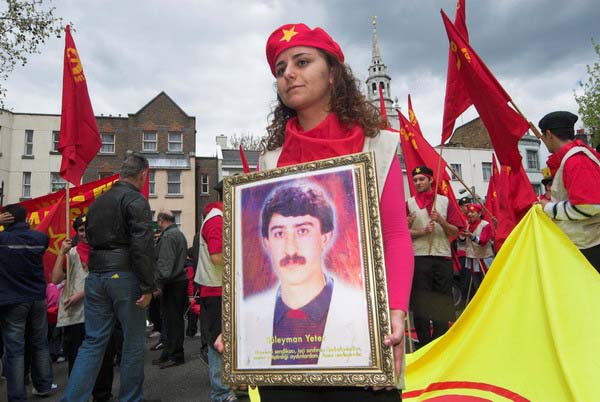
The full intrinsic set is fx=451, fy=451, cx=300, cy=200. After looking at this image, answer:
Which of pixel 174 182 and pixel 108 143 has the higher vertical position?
pixel 108 143

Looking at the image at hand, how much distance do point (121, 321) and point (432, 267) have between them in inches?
139

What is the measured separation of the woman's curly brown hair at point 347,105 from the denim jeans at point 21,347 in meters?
4.30

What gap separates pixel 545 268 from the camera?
10.5 ft

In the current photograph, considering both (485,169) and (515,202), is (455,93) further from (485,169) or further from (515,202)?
(485,169)

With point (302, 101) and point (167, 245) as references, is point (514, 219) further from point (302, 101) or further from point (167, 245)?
point (167, 245)

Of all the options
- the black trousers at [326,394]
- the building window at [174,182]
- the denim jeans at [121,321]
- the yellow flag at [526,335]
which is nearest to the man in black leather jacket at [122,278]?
the denim jeans at [121,321]

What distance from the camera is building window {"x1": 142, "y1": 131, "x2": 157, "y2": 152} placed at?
118ft

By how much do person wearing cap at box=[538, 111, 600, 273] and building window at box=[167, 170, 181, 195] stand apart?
3287cm

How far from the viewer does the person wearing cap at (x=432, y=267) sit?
5.33 metres

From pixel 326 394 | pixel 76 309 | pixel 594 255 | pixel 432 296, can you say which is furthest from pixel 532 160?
pixel 326 394

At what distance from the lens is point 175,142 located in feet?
119

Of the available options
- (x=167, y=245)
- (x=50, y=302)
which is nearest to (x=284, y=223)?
(x=167, y=245)

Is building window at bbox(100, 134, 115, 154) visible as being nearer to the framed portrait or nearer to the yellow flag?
the yellow flag

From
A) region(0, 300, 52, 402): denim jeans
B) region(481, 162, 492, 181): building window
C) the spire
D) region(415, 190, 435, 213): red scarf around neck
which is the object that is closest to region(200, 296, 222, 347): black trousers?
region(0, 300, 52, 402): denim jeans
